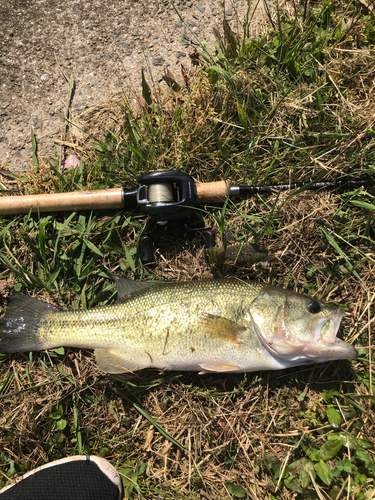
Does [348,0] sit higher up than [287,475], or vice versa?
[348,0]

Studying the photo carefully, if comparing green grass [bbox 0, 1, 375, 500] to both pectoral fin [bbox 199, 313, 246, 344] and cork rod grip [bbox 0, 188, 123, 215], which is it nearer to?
cork rod grip [bbox 0, 188, 123, 215]

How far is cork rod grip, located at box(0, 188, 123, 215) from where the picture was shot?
2979 millimetres

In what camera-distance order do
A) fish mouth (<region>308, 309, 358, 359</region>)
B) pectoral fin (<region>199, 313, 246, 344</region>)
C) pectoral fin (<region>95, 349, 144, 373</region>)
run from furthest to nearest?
pectoral fin (<region>95, 349, 144, 373</region>), pectoral fin (<region>199, 313, 246, 344</region>), fish mouth (<region>308, 309, 358, 359</region>)

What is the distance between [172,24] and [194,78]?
2.68ft

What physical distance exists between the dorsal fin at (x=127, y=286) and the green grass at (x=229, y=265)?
202 millimetres

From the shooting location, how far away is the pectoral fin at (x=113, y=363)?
9.13 feet

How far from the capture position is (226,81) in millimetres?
3164

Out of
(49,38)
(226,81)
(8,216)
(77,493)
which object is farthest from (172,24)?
(77,493)

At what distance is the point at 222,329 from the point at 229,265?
0.71 m

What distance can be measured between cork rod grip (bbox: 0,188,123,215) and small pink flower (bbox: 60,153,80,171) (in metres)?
0.54

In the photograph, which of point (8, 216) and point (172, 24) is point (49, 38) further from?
point (8, 216)

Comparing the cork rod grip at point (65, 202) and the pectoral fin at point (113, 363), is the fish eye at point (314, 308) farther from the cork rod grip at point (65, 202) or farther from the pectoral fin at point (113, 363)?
the cork rod grip at point (65, 202)

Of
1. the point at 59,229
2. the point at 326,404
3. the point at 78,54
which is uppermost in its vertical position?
the point at 78,54

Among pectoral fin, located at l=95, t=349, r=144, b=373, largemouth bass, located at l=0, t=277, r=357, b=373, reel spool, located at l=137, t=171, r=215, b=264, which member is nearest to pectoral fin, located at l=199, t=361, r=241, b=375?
largemouth bass, located at l=0, t=277, r=357, b=373
